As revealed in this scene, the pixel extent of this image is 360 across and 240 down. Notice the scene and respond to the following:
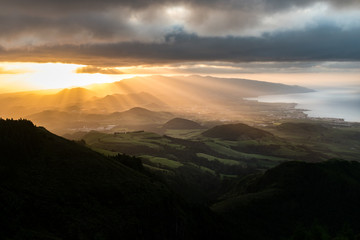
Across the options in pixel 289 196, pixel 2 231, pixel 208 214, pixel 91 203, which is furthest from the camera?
pixel 289 196

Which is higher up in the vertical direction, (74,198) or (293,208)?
(74,198)

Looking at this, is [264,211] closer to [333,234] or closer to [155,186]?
[333,234]

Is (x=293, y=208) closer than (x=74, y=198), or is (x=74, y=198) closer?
(x=74, y=198)

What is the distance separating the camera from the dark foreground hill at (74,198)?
66938mm

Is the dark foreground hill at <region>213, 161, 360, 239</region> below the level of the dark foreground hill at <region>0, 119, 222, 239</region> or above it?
below

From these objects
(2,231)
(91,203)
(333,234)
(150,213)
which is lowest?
(333,234)

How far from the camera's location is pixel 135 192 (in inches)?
3839

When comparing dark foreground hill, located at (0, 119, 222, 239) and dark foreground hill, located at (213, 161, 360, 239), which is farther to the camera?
dark foreground hill, located at (213, 161, 360, 239)

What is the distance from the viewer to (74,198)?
82.1m

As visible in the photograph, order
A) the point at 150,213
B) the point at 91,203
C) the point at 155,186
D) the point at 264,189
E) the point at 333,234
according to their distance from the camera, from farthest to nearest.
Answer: the point at 264,189 → the point at 333,234 → the point at 155,186 → the point at 150,213 → the point at 91,203

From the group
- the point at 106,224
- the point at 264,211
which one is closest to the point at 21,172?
the point at 106,224

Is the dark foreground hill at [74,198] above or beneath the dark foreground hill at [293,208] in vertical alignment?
above

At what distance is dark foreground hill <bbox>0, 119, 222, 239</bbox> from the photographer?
66.9 meters

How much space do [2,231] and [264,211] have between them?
13781cm
